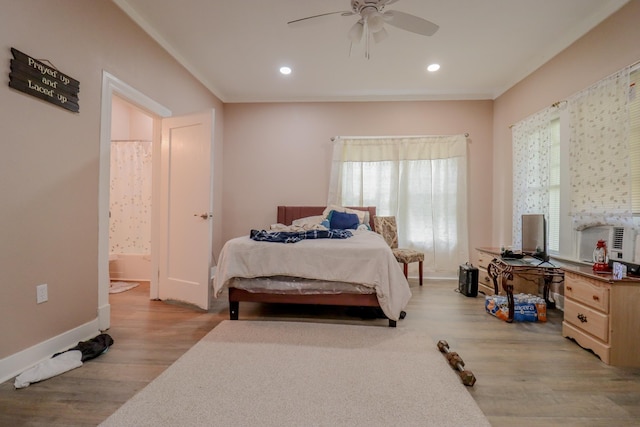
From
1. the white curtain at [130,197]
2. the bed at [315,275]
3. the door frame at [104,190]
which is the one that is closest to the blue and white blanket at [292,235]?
the bed at [315,275]

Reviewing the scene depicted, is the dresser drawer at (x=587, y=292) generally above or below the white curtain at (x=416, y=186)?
below

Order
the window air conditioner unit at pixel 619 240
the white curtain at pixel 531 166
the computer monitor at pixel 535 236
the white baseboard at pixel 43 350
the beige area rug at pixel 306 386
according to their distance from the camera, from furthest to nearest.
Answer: the white curtain at pixel 531 166 → the computer monitor at pixel 535 236 → the window air conditioner unit at pixel 619 240 → the white baseboard at pixel 43 350 → the beige area rug at pixel 306 386

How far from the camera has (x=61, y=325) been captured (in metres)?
1.98

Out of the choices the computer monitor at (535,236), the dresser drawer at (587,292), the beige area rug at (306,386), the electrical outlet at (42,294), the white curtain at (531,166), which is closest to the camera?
the beige area rug at (306,386)

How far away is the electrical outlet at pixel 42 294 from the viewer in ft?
5.99

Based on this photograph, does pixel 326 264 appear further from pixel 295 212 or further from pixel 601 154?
pixel 601 154

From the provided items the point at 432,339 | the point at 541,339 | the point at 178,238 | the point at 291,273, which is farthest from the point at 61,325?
the point at 541,339

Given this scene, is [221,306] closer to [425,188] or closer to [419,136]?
[425,188]

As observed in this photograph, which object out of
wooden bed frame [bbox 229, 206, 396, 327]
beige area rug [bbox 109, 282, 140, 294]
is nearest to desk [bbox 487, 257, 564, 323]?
wooden bed frame [bbox 229, 206, 396, 327]

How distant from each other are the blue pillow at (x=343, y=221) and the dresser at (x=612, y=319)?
237 cm

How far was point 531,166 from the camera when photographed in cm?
343

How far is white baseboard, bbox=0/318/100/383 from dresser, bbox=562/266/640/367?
3.90 metres

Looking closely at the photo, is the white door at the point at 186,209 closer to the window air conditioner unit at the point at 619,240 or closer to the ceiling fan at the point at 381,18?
the ceiling fan at the point at 381,18

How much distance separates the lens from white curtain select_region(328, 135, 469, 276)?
4223mm
